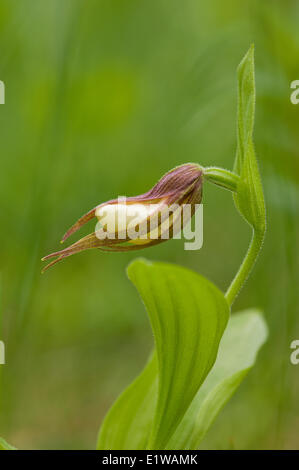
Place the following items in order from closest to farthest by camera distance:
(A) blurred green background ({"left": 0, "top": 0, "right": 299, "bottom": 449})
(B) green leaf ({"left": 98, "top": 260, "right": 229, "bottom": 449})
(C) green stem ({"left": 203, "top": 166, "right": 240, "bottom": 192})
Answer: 1. (B) green leaf ({"left": 98, "top": 260, "right": 229, "bottom": 449})
2. (C) green stem ({"left": 203, "top": 166, "right": 240, "bottom": 192})
3. (A) blurred green background ({"left": 0, "top": 0, "right": 299, "bottom": 449})

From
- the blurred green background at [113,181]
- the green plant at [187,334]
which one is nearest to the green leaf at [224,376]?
the green plant at [187,334]

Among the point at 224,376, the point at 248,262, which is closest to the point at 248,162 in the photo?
the point at 248,262

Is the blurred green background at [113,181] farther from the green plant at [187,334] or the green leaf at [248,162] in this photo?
the green leaf at [248,162]

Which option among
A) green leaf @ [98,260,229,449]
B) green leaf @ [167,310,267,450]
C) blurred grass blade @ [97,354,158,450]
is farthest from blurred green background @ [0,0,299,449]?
green leaf @ [98,260,229,449]

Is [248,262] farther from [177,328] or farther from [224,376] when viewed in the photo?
[224,376]

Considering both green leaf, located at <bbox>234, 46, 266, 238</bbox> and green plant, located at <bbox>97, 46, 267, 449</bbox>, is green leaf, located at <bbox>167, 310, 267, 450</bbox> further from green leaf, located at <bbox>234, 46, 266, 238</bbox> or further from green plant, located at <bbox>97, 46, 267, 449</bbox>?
green leaf, located at <bbox>234, 46, 266, 238</bbox>
